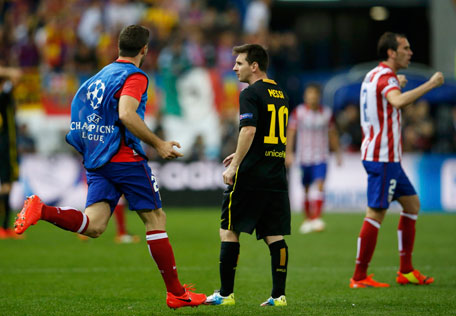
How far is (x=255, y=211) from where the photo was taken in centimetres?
617

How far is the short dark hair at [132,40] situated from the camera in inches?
230

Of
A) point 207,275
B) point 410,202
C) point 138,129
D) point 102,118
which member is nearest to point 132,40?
point 102,118

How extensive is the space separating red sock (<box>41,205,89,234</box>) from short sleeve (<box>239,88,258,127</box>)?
146 centimetres

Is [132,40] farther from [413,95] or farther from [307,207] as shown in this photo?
[307,207]

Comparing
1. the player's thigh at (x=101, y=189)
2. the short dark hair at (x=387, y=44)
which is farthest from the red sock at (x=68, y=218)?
the short dark hair at (x=387, y=44)

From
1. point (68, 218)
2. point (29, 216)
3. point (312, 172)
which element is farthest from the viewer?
point (312, 172)

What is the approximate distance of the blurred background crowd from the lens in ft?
65.7

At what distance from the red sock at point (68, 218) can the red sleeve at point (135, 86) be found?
0.99m

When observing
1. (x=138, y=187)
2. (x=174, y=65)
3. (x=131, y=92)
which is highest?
(x=174, y=65)

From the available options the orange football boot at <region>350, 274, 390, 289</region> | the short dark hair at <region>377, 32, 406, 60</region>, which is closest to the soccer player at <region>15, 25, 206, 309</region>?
the orange football boot at <region>350, 274, 390, 289</region>

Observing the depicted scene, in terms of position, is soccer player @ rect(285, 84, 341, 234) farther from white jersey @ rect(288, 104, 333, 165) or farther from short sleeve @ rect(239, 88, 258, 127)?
short sleeve @ rect(239, 88, 258, 127)

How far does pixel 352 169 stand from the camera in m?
17.7

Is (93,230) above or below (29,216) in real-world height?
below

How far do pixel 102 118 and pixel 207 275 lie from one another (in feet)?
9.60
